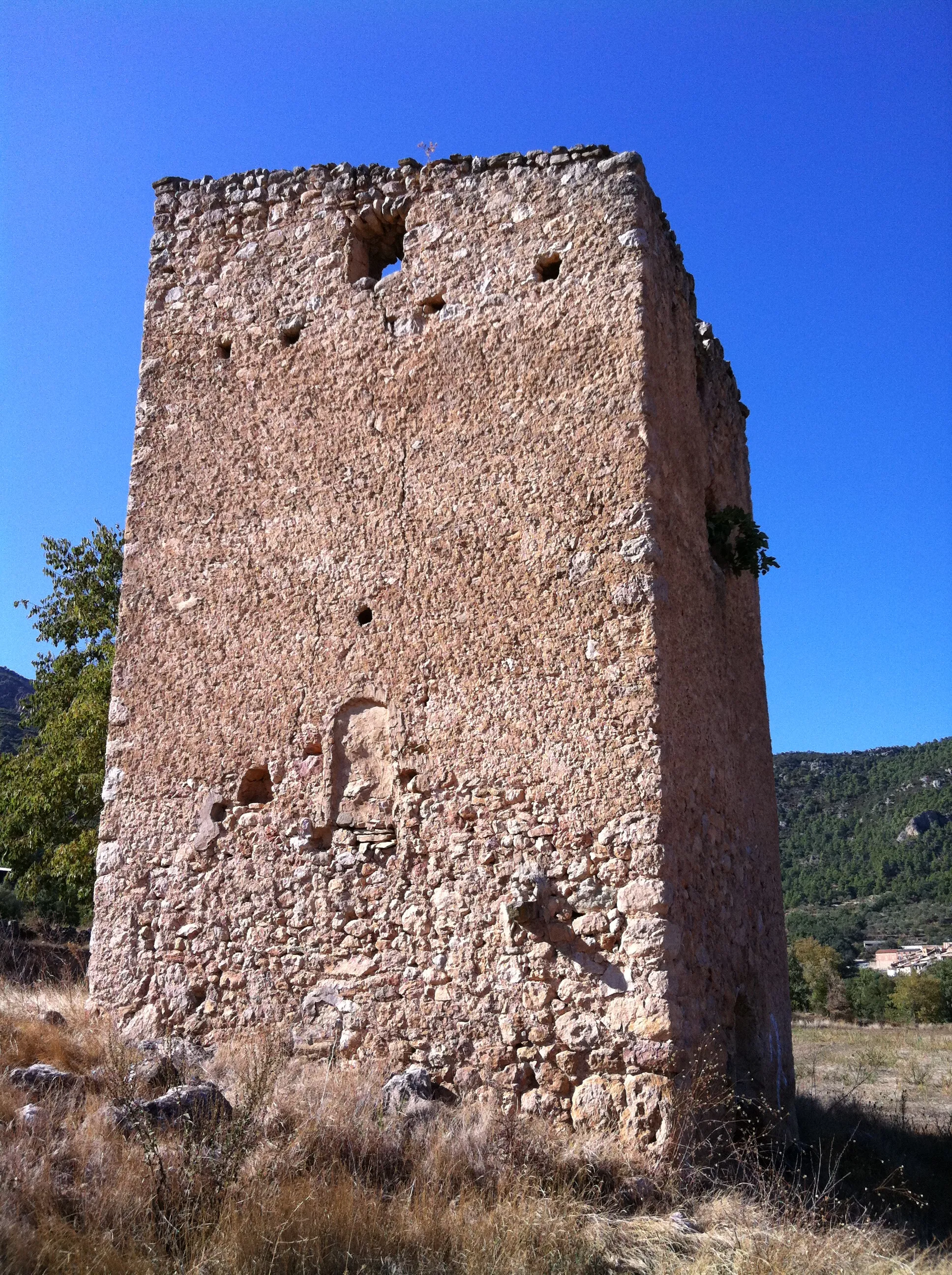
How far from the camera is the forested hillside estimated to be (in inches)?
1174

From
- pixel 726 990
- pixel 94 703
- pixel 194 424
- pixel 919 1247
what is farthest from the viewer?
pixel 94 703

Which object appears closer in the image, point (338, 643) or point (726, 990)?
point (726, 990)

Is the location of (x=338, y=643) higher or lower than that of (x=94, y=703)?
lower

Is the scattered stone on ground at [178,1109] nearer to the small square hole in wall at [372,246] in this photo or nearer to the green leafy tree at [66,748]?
the small square hole in wall at [372,246]

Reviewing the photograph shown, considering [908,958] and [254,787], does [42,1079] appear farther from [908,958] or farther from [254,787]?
[908,958]

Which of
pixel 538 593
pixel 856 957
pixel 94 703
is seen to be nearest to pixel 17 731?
pixel 94 703

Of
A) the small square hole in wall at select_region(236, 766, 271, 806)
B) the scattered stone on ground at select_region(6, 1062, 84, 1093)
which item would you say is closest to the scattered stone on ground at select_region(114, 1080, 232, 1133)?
the scattered stone on ground at select_region(6, 1062, 84, 1093)

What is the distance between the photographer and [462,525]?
19.1 feet

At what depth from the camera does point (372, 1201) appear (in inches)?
150

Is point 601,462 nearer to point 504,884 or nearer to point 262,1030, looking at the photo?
point 504,884

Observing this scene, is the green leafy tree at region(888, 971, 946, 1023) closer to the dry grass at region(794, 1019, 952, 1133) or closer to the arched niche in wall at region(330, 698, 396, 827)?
the dry grass at region(794, 1019, 952, 1133)

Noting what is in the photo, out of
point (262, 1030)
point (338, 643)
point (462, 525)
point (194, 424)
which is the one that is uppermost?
point (194, 424)

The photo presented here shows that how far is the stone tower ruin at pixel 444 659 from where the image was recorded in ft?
16.7

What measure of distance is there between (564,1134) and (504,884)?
1.16 metres
